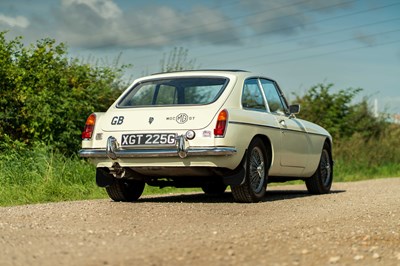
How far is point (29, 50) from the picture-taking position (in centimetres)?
1770

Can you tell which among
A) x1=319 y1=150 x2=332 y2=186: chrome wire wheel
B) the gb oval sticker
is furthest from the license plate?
x1=319 y1=150 x2=332 y2=186: chrome wire wheel

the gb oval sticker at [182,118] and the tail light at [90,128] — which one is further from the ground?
the gb oval sticker at [182,118]

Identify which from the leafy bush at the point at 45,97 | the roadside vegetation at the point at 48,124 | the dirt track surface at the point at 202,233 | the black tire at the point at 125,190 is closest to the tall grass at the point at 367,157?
the roadside vegetation at the point at 48,124

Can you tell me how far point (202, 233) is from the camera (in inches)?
288

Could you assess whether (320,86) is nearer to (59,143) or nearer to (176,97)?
(59,143)

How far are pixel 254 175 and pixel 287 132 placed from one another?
45.8 inches

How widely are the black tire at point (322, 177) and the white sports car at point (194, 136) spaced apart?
1256 mm

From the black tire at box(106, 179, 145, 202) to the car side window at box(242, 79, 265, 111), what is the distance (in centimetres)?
181

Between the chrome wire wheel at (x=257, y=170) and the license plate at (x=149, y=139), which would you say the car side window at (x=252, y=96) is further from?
the license plate at (x=149, y=139)

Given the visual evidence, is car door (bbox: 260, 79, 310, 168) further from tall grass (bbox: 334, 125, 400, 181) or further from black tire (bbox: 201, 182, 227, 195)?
tall grass (bbox: 334, 125, 400, 181)

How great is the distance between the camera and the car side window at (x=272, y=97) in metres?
11.2

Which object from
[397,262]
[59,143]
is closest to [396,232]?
[397,262]

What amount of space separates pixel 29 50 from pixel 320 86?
485 inches

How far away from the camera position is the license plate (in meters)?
9.63
